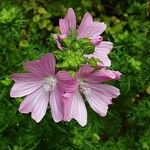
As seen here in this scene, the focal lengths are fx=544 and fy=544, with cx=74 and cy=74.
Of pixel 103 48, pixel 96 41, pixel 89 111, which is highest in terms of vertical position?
pixel 96 41

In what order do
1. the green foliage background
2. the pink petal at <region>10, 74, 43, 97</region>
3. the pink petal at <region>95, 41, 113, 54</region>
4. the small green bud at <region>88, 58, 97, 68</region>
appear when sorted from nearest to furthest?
the small green bud at <region>88, 58, 97, 68</region>, the pink petal at <region>10, 74, 43, 97</region>, the pink petal at <region>95, 41, 113, 54</region>, the green foliage background

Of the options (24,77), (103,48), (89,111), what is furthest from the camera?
(89,111)

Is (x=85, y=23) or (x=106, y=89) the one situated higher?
(x=85, y=23)

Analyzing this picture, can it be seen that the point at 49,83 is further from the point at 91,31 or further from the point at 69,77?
the point at 91,31

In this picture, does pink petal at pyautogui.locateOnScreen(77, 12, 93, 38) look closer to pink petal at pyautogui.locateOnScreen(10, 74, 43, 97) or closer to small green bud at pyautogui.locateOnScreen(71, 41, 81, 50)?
small green bud at pyautogui.locateOnScreen(71, 41, 81, 50)

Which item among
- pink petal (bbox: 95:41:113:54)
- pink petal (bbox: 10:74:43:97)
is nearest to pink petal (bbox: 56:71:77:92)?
pink petal (bbox: 10:74:43:97)

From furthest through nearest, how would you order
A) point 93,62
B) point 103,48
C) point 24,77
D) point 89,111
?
point 89,111, point 103,48, point 24,77, point 93,62

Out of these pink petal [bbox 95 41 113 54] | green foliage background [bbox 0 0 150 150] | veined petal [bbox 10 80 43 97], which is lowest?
green foliage background [bbox 0 0 150 150]

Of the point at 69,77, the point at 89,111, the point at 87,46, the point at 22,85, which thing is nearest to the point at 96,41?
the point at 87,46

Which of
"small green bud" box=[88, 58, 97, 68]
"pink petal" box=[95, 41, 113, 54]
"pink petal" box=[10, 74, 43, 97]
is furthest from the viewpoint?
"pink petal" box=[95, 41, 113, 54]
